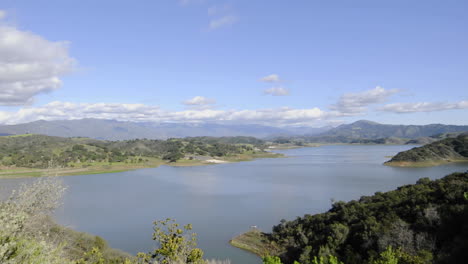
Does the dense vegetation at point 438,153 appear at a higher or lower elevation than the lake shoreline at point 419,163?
higher

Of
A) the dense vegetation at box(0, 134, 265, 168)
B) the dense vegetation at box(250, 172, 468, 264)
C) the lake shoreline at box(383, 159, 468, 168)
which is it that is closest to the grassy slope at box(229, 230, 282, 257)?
the dense vegetation at box(250, 172, 468, 264)

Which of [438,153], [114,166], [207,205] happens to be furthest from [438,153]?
[114,166]

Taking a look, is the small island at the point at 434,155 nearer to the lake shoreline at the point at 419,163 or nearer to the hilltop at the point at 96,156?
the lake shoreline at the point at 419,163

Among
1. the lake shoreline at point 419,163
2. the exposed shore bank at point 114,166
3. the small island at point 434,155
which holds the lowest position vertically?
the exposed shore bank at point 114,166

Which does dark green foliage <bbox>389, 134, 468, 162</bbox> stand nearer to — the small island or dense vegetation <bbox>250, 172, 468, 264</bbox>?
the small island

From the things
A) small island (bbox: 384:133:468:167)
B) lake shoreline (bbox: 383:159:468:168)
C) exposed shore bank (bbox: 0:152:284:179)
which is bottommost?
exposed shore bank (bbox: 0:152:284:179)

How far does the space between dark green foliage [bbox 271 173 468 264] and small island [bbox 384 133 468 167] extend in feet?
192

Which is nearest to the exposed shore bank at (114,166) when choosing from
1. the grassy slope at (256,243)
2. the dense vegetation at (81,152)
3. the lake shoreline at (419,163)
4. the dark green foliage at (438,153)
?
the dense vegetation at (81,152)

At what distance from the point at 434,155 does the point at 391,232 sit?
7711cm

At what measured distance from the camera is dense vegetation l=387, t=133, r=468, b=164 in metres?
79.5

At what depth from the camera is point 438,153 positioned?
270ft

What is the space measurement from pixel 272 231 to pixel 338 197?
17.1 meters

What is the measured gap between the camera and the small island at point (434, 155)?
77875 millimetres

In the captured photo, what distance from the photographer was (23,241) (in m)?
5.47
